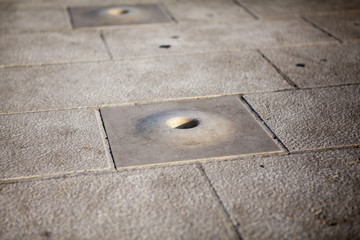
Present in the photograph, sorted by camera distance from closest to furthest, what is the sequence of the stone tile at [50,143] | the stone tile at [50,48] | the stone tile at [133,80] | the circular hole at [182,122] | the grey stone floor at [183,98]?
the grey stone floor at [183,98]
the stone tile at [50,143]
the circular hole at [182,122]
the stone tile at [133,80]
the stone tile at [50,48]

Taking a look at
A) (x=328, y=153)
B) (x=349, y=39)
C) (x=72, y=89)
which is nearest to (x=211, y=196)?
(x=328, y=153)

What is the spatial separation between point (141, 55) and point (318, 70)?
1981mm

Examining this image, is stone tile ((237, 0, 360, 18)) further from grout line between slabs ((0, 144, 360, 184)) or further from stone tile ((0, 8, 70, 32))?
grout line between slabs ((0, 144, 360, 184))

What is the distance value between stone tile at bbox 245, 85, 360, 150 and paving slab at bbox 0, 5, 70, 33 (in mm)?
3273

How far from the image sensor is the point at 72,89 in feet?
14.2

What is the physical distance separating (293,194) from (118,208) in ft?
3.65

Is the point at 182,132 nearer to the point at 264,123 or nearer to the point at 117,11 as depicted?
the point at 264,123

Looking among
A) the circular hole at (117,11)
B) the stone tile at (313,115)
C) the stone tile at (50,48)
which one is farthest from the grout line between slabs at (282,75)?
the circular hole at (117,11)

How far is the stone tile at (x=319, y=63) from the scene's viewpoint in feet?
15.0

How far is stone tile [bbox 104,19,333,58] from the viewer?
5.39 meters

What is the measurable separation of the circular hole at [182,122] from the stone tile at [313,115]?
60 centimetres

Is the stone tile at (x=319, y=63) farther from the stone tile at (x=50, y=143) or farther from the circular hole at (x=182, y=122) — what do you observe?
the stone tile at (x=50, y=143)

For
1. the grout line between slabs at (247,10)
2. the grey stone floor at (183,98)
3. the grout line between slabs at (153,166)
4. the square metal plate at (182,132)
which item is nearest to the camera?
the grey stone floor at (183,98)

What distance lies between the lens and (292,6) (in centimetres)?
704
